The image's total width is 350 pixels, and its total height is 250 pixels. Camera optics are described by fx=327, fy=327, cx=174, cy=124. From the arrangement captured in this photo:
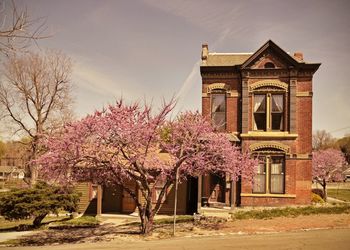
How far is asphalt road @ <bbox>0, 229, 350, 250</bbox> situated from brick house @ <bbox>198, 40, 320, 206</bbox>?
6057 mm

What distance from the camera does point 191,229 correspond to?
51.2 feet

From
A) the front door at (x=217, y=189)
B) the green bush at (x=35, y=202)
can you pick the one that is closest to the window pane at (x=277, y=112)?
the front door at (x=217, y=189)

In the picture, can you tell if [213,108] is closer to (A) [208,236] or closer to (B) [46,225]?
(A) [208,236]

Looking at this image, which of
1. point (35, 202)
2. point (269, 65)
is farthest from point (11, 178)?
point (269, 65)

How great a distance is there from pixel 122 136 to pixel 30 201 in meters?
7.90

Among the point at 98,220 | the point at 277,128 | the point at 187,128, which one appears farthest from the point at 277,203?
the point at 98,220

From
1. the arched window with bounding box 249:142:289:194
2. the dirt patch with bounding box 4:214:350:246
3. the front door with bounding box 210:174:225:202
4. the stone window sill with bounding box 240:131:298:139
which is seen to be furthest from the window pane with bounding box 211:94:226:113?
the dirt patch with bounding box 4:214:350:246

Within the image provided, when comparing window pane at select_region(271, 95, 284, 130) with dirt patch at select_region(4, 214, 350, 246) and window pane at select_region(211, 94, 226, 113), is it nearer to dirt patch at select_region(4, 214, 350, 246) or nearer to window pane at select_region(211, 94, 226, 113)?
window pane at select_region(211, 94, 226, 113)

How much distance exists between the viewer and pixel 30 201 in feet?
57.8

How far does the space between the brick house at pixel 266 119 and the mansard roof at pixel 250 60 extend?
0.19ft

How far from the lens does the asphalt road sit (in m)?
11.6

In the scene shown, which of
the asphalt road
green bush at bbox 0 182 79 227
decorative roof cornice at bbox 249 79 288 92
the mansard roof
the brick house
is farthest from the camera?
decorative roof cornice at bbox 249 79 288 92

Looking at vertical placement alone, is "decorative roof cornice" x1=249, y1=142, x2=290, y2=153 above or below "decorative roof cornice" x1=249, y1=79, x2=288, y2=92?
below

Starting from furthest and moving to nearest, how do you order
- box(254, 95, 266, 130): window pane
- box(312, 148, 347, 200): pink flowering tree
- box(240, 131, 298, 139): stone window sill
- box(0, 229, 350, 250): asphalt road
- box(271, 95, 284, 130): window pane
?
box(312, 148, 347, 200): pink flowering tree
box(254, 95, 266, 130): window pane
box(271, 95, 284, 130): window pane
box(240, 131, 298, 139): stone window sill
box(0, 229, 350, 250): asphalt road
